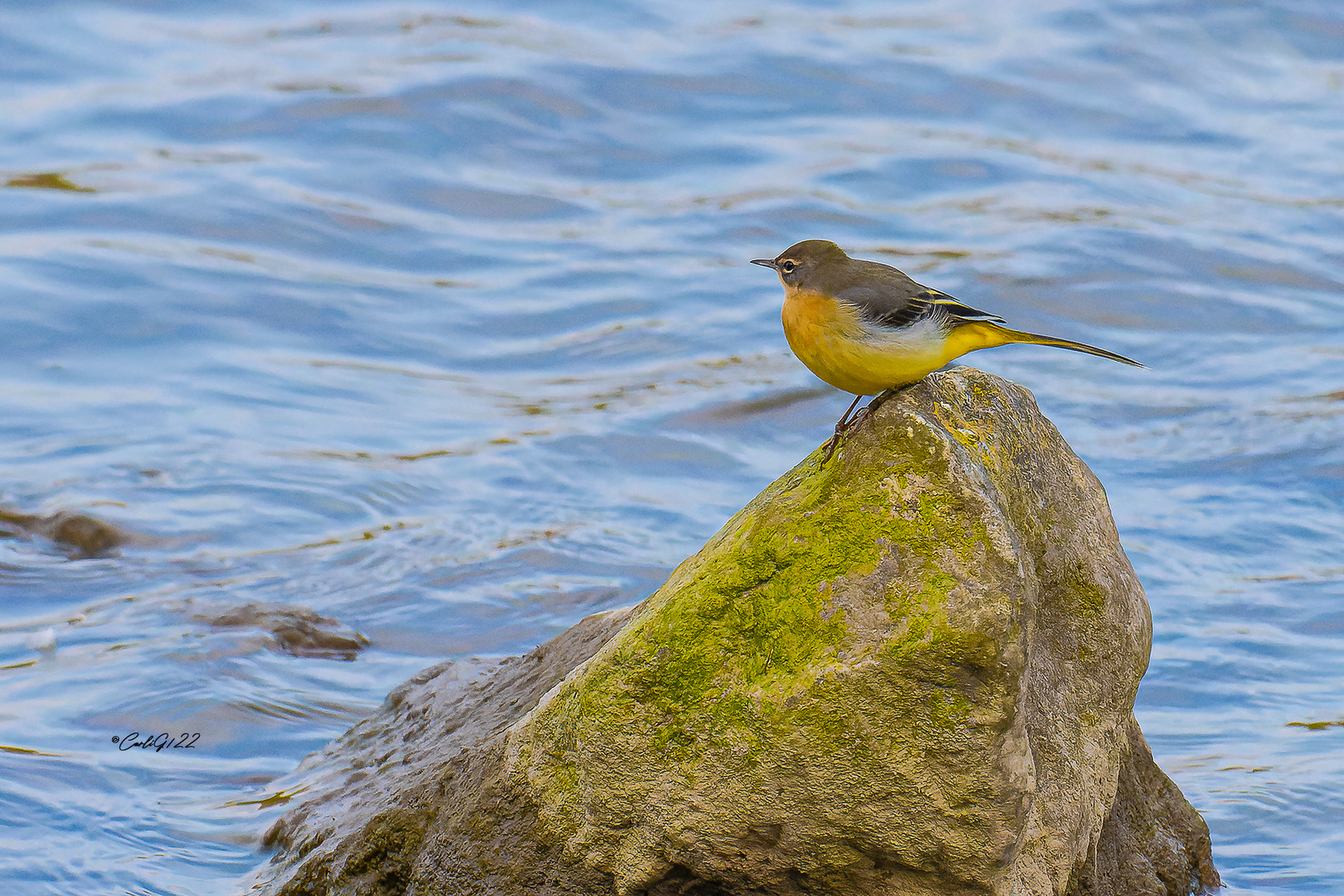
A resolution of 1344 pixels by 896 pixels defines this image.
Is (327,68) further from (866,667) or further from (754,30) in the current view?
(866,667)

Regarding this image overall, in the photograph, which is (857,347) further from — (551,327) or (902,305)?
(551,327)

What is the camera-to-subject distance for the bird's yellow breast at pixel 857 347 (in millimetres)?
4363

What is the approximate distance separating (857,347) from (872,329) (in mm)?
78

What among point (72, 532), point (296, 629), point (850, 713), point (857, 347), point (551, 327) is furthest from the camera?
point (551, 327)

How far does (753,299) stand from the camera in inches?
565

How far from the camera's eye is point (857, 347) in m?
4.36

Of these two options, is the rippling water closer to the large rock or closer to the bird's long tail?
the large rock

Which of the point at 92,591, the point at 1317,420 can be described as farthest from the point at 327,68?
the point at 1317,420

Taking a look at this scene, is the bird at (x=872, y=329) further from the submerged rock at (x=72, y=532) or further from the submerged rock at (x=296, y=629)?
the submerged rock at (x=72, y=532)

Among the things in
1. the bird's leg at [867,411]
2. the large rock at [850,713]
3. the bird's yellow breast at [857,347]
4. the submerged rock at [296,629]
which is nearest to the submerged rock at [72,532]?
the submerged rock at [296,629]

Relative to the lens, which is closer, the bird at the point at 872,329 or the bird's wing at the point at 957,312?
the bird at the point at 872,329

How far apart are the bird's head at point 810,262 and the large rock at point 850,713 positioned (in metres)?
0.53

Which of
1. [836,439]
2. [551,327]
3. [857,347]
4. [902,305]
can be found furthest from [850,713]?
[551,327]

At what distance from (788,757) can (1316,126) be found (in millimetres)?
16910
